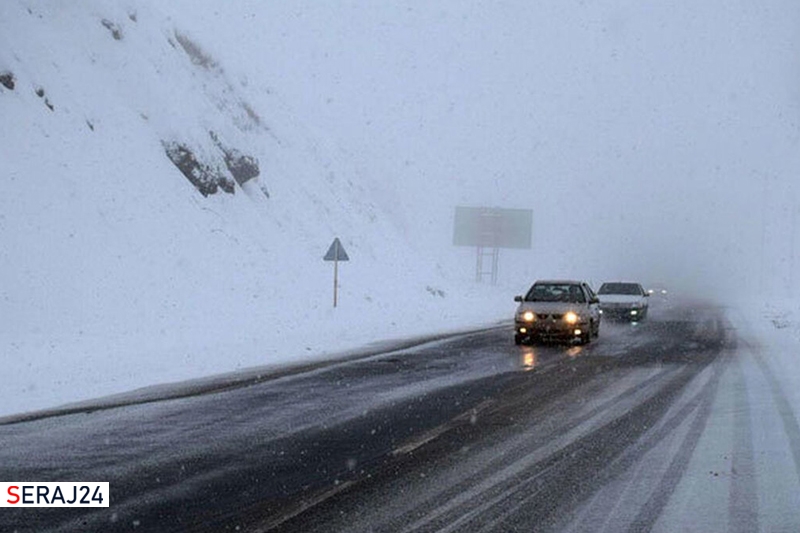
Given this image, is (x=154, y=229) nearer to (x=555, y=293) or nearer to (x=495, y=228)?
(x=555, y=293)

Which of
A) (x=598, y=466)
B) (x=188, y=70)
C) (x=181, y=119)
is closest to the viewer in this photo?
(x=598, y=466)

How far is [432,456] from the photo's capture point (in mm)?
8516

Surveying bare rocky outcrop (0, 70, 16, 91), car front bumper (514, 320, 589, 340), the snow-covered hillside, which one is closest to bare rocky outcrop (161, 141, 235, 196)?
the snow-covered hillside

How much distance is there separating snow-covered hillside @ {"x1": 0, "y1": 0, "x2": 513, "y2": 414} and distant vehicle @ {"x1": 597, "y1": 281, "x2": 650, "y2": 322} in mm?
4399

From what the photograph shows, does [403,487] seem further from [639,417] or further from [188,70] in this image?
[188,70]

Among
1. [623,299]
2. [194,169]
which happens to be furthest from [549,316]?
[194,169]

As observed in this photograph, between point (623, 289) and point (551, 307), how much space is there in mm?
14392

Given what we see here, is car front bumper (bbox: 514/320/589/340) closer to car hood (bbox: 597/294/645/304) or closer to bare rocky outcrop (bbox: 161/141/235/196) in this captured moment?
car hood (bbox: 597/294/645/304)

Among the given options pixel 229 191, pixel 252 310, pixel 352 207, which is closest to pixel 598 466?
pixel 252 310

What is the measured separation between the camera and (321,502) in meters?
6.71

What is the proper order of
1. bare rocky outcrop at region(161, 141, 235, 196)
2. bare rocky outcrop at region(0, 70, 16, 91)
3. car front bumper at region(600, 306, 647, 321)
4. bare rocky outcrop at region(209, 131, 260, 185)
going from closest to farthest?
bare rocky outcrop at region(0, 70, 16, 91) → car front bumper at region(600, 306, 647, 321) → bare rocky outcrop at region(161, 141, 235, 196) → bare rocky outcrop at region(209, 131, 260, 185)

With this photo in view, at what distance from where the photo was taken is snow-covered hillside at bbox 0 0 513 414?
19109 millimetres

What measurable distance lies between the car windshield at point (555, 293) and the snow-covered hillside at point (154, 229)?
429 cm

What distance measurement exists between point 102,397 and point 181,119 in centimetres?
2647
